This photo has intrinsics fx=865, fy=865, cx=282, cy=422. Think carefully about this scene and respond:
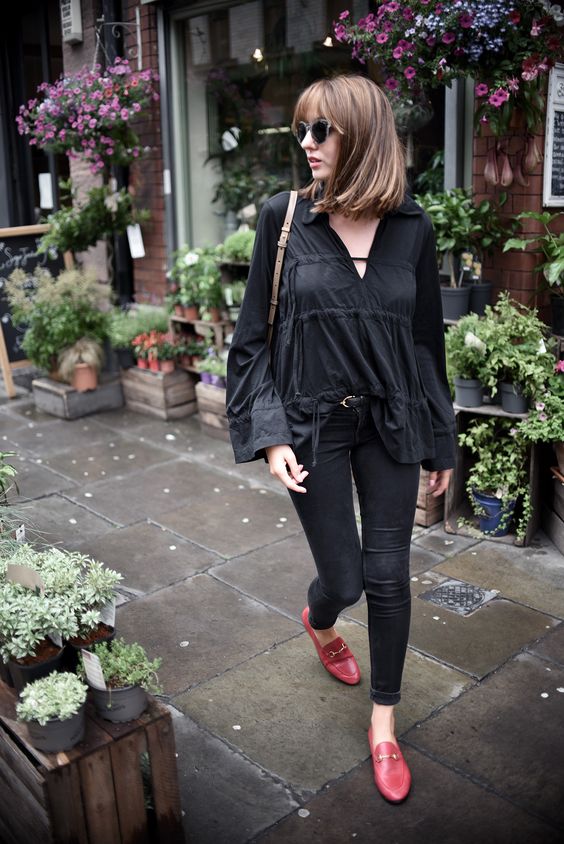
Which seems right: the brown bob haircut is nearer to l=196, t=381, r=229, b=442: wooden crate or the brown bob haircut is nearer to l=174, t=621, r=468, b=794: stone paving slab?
l=174, t=621, r=468, b=794: stone paving slab

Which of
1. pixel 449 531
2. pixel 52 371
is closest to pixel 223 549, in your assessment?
pixel 449 531

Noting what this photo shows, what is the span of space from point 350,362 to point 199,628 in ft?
5.10

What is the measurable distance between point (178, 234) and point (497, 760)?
494cm

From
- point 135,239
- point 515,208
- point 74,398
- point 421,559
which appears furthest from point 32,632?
point 135,239

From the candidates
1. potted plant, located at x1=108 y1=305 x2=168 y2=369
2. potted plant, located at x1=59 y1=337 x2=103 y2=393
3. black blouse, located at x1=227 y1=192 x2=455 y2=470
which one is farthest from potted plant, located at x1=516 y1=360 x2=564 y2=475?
potted plant, located at x1=59 y1=337 x2=103 y2=393

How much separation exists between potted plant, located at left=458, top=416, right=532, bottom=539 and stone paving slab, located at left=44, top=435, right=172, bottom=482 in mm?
2123

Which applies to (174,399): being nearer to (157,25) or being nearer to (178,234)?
(178,234)

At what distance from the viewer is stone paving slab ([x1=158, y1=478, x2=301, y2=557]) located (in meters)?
4.30

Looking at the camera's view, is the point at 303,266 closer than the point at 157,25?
Yes

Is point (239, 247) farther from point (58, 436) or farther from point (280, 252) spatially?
point (280, 252)

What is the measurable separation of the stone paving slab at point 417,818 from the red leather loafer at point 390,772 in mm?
30

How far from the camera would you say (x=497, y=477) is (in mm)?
4137

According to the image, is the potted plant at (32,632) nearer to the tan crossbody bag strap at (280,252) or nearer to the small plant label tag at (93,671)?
the small plant label tag at (93,671)

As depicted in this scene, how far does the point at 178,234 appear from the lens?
6676 mm
